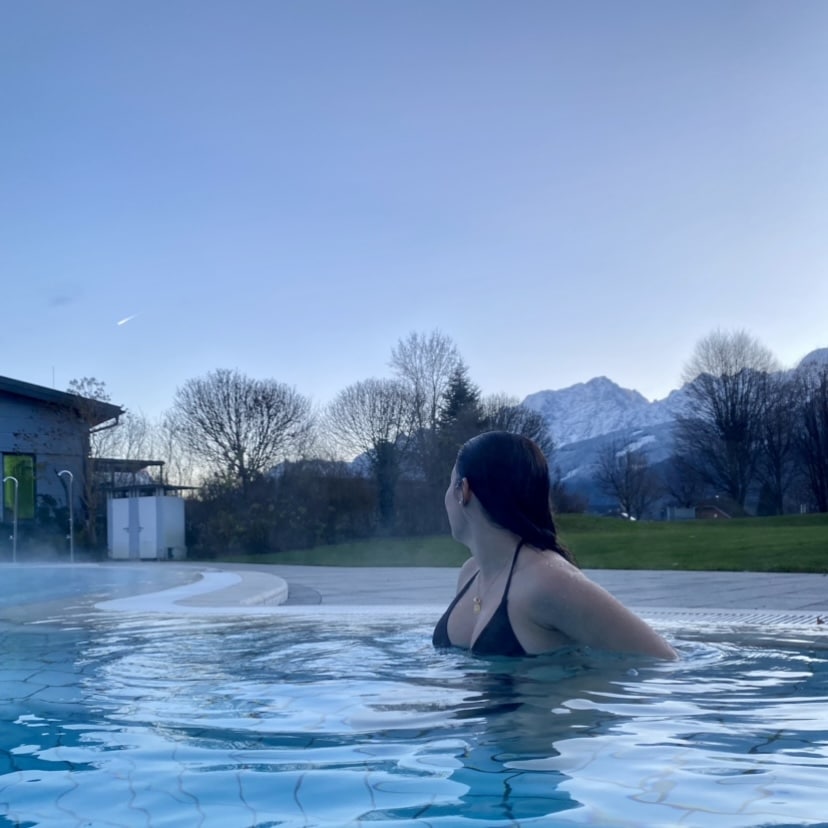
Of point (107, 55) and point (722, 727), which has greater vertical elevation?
point (107, 55)

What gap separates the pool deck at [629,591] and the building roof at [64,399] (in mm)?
12289

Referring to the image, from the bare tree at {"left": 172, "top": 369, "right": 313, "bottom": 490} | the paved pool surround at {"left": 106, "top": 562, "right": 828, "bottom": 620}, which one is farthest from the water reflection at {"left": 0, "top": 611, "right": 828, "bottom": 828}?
the bare tree at {"left": 172, "top": 369, "right": 313, "bottom": 490}

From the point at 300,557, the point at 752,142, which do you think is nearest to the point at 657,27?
the point at 752,142

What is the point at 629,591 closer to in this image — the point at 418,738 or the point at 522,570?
the point at 522,570

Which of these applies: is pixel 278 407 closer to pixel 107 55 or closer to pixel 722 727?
pixel 107 55

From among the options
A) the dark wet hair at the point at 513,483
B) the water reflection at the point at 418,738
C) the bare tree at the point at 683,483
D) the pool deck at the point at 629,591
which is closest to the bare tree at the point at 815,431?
the bare tree at the point at 683,483

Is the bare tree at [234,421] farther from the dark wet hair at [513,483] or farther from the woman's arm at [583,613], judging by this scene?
the woman's arm at [583,613]

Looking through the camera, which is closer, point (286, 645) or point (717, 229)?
point (286, 645)

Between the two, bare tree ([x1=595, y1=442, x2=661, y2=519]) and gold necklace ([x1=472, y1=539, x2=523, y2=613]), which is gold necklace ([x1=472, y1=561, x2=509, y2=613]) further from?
bare tree ([x1=595, y1=442, x2=661, y2=519])

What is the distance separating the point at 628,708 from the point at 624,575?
952 centimetres

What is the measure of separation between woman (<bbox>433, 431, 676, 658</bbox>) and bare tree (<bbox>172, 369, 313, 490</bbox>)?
28.3 meters

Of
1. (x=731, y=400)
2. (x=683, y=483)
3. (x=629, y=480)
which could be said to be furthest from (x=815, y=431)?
(x=629, y=480)

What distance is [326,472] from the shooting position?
2761 centimetres

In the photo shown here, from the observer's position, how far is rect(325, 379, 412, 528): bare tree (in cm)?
3259
